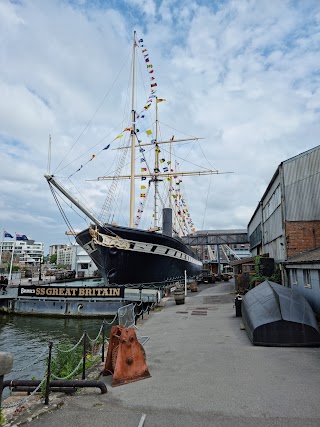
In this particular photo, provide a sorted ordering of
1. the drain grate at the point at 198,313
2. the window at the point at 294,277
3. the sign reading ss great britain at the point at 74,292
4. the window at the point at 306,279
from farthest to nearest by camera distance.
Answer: the sign reading ss great britain at the point at 74,292, the drain grate at the point at 198,313, the window at the point at 294,277, the window at the point at 306,279

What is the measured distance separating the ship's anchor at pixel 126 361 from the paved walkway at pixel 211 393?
0.20 m

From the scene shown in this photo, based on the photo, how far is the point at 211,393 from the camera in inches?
219

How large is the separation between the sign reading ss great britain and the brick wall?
471 inches

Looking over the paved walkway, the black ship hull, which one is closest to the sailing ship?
the black ship hull

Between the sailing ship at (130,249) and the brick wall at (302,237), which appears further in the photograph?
the sailing ship at (130,249)

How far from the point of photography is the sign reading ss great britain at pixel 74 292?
21.5m

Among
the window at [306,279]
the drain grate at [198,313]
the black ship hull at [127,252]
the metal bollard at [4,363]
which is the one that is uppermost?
the black ship hull at [127,252]

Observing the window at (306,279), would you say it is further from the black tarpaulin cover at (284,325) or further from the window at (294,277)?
the black tarpaulin cover at (284,325)

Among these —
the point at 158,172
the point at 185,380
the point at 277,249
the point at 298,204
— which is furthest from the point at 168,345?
the point at 158,172

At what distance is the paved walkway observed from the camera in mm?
4633

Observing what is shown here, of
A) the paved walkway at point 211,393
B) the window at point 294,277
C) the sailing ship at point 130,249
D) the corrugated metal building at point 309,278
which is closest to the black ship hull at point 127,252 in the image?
the sailing ship at point 130,249

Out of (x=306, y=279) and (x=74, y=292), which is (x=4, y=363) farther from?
(x=74, y=292)

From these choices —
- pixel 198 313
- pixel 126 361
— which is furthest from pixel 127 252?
pixel 126 361

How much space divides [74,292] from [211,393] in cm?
1846
